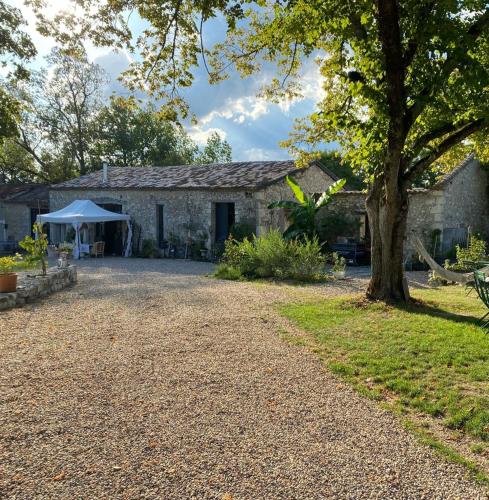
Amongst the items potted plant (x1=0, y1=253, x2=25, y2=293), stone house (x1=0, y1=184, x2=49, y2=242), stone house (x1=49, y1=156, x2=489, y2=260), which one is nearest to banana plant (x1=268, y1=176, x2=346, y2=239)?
stone house (x1=49, y1=156, x2=489, y2=260)

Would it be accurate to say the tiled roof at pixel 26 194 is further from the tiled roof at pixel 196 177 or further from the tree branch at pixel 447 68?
the tree branch at pixel 447 68

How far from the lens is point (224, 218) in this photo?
20.2m

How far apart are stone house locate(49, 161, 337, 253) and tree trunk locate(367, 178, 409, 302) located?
29.6 feet

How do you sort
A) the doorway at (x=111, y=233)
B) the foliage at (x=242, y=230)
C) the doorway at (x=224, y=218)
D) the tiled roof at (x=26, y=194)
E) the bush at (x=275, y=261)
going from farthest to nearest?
the tiled roof at (x=26, y=194)
the doorway at (x=111, y=233)
the doorway at (x=224, y=218)
the foliage at (x=242, y=230)
the bush at (x=275, y=261)

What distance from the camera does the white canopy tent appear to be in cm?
1983

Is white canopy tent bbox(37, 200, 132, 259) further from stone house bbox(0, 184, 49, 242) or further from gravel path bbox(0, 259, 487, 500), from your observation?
gravel path bbox(0, 259, 487, 500)

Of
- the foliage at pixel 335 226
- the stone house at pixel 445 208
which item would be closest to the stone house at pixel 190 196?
the foliage at pixel 335 226

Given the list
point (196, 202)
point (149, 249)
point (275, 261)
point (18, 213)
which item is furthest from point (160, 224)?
point (18, 213)

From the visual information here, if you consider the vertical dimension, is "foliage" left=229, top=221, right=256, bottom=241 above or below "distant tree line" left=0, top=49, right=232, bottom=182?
below

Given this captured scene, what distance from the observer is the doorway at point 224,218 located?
20.1m

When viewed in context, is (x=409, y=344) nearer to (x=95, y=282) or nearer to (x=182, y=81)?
(x=182, y=81)

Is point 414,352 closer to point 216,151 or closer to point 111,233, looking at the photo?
point 111,233

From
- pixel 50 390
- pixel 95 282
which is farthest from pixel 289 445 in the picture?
pixel 95 282

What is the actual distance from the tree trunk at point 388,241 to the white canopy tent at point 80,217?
14.2 meters
